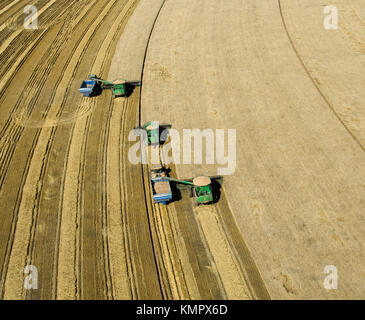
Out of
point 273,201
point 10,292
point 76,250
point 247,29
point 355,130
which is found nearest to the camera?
point 10,292

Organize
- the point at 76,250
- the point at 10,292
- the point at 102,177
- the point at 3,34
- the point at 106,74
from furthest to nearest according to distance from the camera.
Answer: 1. the point at 3,34
2. the point at 106,74
3. the point at 102,177
4. the point at 76,250
5. the point at 10,292

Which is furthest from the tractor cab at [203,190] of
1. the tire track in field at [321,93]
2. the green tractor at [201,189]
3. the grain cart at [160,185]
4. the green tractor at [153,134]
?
the tire track in field at [321,93]

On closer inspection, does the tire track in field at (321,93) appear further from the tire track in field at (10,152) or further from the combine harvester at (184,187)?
the tire track in field at (10,152)

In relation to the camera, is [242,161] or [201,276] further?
[242,161]

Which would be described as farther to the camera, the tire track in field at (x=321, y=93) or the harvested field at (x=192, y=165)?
the tire track in field at (x=321, y=93)
